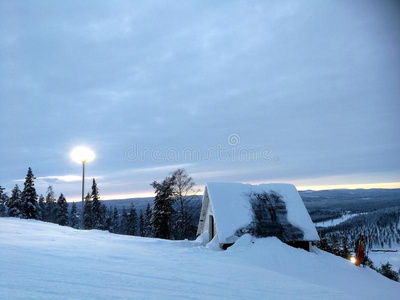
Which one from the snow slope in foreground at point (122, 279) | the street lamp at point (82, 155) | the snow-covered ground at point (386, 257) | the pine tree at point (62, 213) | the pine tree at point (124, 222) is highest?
the street lamp at point (82, 155)

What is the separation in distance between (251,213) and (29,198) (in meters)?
40.5

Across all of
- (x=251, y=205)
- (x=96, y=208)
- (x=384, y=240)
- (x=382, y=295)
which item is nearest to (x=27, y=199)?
(x=96, y=208)

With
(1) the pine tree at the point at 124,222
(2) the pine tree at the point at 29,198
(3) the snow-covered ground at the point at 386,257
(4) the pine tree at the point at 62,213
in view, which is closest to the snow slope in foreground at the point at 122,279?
(2) the pine tree at the point at 29,198

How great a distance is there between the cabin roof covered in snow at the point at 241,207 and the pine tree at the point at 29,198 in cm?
3747

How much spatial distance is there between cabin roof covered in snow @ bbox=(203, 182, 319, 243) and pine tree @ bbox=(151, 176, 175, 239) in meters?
18.9

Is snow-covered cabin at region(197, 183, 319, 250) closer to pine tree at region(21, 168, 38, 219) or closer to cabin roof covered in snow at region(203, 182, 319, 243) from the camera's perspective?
cabin roof covered in snow at region(203, 182, 319, 243)

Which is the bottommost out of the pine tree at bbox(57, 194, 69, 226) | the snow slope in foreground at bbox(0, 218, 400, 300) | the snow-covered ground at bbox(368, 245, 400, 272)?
the snow-covered ground at bbox(368, 245, 400, 272)

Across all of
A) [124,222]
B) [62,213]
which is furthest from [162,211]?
[124,222]

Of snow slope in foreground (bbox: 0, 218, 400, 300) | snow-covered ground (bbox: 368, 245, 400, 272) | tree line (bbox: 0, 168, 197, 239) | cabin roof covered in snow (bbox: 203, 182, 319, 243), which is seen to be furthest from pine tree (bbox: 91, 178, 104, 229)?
snow-covered ground (bbox: 368, 245, 400, 272)

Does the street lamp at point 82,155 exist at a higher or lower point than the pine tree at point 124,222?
higher

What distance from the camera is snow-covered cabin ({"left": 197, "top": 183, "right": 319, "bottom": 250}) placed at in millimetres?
13641

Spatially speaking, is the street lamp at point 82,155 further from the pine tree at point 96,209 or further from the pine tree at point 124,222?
the pine tree at point 124,222

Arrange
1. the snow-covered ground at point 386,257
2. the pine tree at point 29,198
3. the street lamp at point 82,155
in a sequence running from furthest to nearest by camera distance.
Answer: the snow-covered ground at point 386,257, the pine tree at point 29,198, the street lamp at point 82,155

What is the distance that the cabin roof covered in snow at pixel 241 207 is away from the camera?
13672mm
